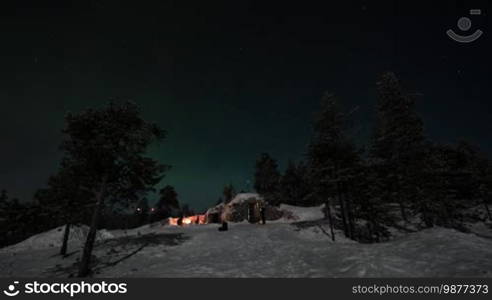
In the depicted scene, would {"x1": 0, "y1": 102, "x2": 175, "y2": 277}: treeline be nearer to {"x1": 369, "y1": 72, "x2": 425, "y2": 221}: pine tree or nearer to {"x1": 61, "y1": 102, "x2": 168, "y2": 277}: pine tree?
{"x1": 61, "y1": 102, "x2": 168, "y2": 277}: pine tree

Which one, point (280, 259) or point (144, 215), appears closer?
point (280, 259)

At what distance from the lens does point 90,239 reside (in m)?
10.9

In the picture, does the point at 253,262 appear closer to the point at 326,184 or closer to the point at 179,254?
the point at 179,254

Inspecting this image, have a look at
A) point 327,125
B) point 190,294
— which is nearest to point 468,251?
point 190,294

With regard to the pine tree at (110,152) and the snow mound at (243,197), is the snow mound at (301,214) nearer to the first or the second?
the snow mound at (243,197)

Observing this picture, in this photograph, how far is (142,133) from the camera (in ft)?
40.9

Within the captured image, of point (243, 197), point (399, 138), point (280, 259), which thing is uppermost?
point (399, 138)

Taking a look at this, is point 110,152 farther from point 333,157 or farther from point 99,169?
point 333,157

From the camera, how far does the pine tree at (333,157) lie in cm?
1930

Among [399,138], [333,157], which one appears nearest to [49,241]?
[333,157]

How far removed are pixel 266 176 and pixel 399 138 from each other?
95.4ft

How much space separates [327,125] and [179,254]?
16076mm

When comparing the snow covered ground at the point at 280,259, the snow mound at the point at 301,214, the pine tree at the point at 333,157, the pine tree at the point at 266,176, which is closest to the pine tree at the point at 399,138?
the pine tree at the point at 333,157

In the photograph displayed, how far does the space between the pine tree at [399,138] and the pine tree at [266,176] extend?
2438cm
